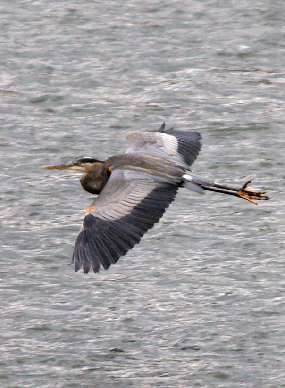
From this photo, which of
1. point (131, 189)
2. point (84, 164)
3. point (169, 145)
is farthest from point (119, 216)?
point (169, 145)

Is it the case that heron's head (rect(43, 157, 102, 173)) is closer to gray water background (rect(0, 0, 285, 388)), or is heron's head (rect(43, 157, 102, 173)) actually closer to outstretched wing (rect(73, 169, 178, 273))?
outstretched wing (rect(73, 169, 178, 273))

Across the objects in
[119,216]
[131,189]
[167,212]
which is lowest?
[167,212]

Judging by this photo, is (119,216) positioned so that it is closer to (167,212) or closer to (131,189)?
(131,189)

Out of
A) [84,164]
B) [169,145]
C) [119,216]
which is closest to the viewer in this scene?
[119,216]

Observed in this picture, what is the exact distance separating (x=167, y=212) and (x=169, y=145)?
1.99 m

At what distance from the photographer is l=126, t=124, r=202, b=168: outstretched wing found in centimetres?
1045

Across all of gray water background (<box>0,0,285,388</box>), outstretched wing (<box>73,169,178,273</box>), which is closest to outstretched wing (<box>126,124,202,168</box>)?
outstretched wing (<box>73,169,178,273</box>)

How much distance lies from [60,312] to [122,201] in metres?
1.84

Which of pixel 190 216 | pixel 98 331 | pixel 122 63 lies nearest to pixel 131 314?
pixel 98 331

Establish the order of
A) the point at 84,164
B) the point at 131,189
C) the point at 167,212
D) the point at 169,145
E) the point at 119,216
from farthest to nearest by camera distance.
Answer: the point at 167,212, the point at 169,145, the point at 84,164, the point at 131,189, the point at 119,216

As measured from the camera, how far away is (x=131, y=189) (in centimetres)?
941

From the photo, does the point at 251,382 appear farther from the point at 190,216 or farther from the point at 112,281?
the point at 190,216

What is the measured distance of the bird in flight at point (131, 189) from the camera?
28.5 ft

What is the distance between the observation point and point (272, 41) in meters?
17.0
